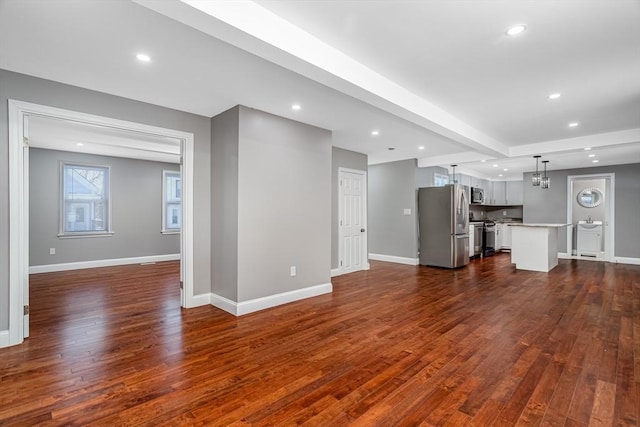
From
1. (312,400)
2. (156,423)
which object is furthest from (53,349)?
(312,400)

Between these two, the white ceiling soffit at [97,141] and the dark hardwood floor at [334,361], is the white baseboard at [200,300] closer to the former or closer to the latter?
the dark hardwood floor at [334,361]

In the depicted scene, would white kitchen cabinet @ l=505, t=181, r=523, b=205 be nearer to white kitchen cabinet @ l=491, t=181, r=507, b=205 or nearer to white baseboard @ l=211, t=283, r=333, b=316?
white kitchen cabinet @ l=491, t=181, r=507, b=205

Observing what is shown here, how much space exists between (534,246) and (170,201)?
27.6 ft

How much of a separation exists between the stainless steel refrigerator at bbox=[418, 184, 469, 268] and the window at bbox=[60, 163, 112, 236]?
710cm

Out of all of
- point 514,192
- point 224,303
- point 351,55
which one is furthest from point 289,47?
point 514,192

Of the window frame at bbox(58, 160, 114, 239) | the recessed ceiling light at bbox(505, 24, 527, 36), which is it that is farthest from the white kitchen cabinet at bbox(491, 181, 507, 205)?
the window frame at bbox(58, 160, 114, 239)

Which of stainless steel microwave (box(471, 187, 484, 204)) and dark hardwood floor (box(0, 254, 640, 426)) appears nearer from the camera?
dark hardwood floor (box(0, 254, 640, 426))

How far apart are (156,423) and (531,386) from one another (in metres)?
2.49

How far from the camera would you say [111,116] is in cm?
344

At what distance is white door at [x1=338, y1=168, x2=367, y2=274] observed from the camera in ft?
20.0

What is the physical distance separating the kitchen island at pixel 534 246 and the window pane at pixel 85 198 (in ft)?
29.6

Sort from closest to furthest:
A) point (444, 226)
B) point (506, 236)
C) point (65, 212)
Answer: point (65, 212), point (444, 226), point (506, 236)

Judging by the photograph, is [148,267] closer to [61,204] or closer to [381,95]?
[61,204]

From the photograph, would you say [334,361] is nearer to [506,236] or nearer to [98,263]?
[98,263]
